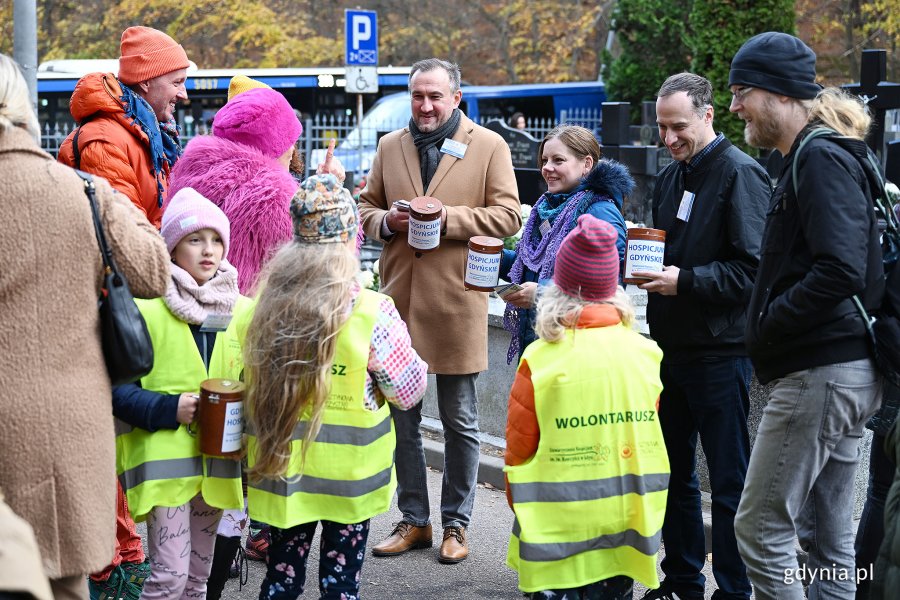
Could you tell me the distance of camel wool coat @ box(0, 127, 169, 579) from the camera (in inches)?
112

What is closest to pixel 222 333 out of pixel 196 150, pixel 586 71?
pixel 196 150

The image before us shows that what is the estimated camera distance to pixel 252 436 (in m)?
3.41

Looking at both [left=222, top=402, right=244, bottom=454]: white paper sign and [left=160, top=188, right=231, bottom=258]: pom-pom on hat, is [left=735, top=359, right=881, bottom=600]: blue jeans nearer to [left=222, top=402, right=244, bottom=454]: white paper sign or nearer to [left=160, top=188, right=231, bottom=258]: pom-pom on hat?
[left=222, top=402, right=244, bottom=454]: white paper sign

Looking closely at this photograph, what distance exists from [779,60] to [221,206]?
85.7 inches

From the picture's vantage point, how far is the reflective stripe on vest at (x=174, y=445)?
140 inches

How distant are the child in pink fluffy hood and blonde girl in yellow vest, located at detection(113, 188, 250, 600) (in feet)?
1.99

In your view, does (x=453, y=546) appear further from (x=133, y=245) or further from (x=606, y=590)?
(x=133, y=245)

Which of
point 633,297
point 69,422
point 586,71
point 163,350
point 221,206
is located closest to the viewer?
point 69,422

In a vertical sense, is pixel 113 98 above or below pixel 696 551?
above

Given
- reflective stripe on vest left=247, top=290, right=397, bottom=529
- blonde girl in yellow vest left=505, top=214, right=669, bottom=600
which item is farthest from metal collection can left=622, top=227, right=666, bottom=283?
reflective stripe on vest left=247, top=290, right=397, bottom=529

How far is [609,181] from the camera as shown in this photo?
4.49 m

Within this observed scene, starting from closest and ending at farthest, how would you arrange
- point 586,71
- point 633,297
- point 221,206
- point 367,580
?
point 221,206 → point 367,580 → point 633,297 → point 586,71

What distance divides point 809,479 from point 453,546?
1950 mm

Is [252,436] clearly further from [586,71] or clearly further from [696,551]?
[586,71]
